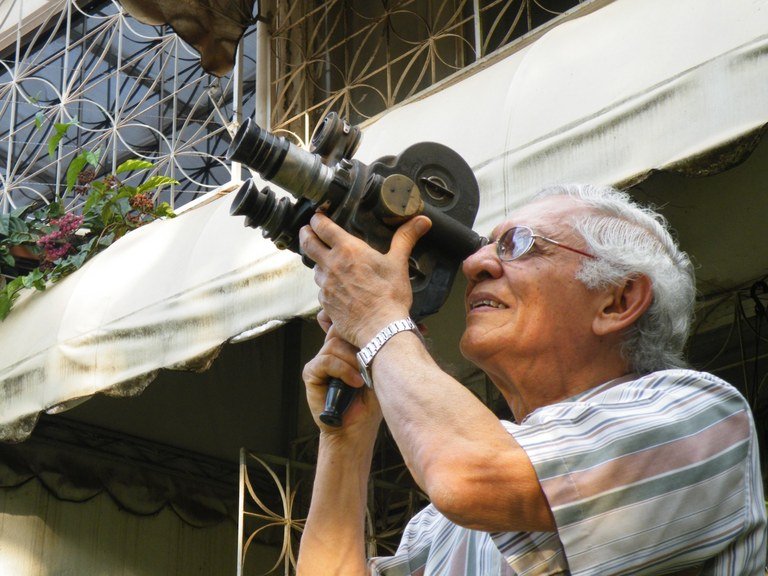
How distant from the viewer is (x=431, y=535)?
200cm

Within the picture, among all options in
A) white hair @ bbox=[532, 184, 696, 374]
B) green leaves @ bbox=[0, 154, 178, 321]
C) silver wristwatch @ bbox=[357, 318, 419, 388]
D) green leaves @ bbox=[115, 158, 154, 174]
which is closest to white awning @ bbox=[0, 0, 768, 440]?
green leaves @ bbox=[0, 154, 178, 321]

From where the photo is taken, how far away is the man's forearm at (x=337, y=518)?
1989 mm

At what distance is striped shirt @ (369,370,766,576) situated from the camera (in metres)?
1.50

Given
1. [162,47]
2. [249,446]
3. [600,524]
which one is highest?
[162,47]

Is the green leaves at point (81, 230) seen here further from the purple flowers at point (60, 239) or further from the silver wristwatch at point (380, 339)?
the silver wristwatch at point (380, 339)

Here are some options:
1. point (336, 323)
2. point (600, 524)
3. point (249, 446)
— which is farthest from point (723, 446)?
point (249, 446)

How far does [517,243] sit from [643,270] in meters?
0.20

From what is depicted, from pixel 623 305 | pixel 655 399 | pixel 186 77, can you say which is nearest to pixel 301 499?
pixel 186 77

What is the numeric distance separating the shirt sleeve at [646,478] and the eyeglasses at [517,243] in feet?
1.22

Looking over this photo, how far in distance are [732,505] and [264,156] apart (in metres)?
0.79

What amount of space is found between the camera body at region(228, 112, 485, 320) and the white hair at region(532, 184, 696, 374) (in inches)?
7.5

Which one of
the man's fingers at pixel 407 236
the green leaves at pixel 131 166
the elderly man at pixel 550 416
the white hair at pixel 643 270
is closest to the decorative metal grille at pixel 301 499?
the green leaves at pixel 131 166

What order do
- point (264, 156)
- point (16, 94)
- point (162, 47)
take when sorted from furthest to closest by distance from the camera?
point (16, 94), point (162, 47), point (264, 156)

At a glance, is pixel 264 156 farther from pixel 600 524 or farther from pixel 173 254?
pixel 173 254
